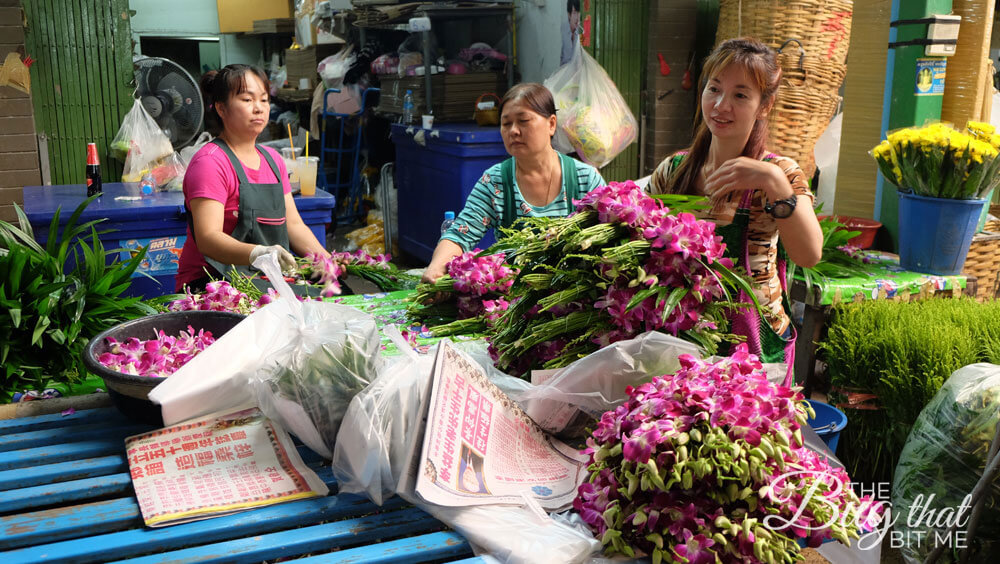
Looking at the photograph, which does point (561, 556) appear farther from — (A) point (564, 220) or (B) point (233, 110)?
(B) point (233, 110)

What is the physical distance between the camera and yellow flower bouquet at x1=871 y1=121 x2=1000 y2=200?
138 inches

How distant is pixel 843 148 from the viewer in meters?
4.58

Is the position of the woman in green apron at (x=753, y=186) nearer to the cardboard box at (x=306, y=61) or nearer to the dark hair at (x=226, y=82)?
the dark hair at (x=226, y=82)

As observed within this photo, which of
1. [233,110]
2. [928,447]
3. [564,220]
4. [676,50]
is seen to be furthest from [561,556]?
[676,50]

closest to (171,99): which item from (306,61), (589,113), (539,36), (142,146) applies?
(142,146)

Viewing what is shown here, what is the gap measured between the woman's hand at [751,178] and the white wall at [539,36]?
14.1 ft

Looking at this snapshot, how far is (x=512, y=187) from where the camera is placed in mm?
3227

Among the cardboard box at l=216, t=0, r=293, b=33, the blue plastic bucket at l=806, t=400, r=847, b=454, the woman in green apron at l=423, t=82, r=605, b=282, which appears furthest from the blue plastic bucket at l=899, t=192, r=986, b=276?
the cardboard box at l=216, t=0, r=293, b=33

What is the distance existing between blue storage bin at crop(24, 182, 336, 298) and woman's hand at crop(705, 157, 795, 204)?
10.1 feet

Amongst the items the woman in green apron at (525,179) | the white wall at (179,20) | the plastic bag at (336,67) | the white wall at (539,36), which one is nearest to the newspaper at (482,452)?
the woman in green apron at (525,179)

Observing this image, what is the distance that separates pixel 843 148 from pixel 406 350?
12.6 ft

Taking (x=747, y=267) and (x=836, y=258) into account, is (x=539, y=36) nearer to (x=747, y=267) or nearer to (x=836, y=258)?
(x=836, y=258)

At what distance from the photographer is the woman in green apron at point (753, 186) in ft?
7.00

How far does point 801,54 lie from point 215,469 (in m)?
4.28
